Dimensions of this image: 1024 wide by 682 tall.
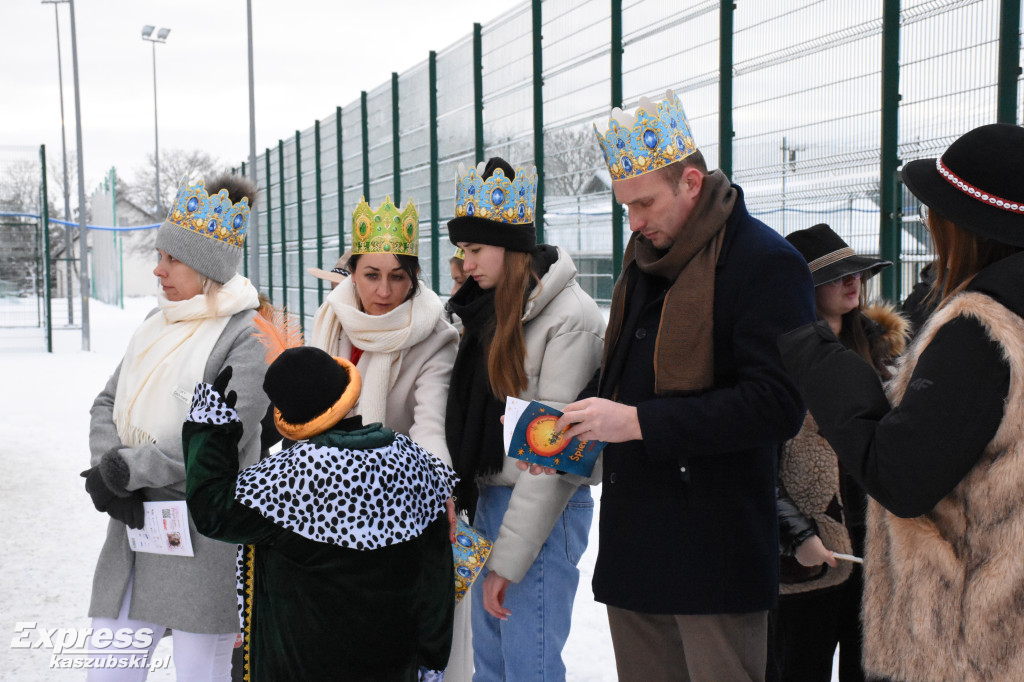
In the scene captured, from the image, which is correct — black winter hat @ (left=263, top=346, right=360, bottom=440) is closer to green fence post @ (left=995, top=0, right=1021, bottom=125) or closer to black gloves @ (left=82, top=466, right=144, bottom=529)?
black gloves @ (left=82, top=466, right=144, bottom=529)

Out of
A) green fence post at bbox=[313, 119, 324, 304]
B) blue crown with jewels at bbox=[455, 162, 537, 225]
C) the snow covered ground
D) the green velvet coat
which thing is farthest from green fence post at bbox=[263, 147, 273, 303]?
the green velvet coat

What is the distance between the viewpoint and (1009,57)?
11.7ft

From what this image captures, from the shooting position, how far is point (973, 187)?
1625 mm

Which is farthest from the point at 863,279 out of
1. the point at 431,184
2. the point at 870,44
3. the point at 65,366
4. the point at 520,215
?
the point at 65,366

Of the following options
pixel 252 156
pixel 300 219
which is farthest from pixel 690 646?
pixel 252 156

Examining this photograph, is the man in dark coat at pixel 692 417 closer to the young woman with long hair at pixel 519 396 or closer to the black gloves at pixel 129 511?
the young woman with long hair at pixel 519 396

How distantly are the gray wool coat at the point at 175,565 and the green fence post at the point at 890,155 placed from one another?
2.75 m

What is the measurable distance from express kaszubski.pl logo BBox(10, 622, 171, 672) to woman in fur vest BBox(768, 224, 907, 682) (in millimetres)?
1897

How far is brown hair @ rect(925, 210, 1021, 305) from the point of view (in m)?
1.64

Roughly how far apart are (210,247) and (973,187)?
7.35ft

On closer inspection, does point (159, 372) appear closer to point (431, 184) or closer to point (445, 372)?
point (445, 372)

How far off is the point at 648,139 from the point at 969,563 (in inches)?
44.7

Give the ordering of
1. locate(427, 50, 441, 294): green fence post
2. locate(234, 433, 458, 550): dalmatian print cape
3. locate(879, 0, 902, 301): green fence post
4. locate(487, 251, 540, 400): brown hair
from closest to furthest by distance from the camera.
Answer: locate(234, 433, 458, 550): dalmatian print cape < locate(487, 251, 540, 400): brown hair < locate(879, 0, 902, 301): green fence post < locate(427, 50, 441, 294): green fence post

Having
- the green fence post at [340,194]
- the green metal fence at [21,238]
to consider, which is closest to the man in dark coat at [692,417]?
the green fence post at [340,194]
